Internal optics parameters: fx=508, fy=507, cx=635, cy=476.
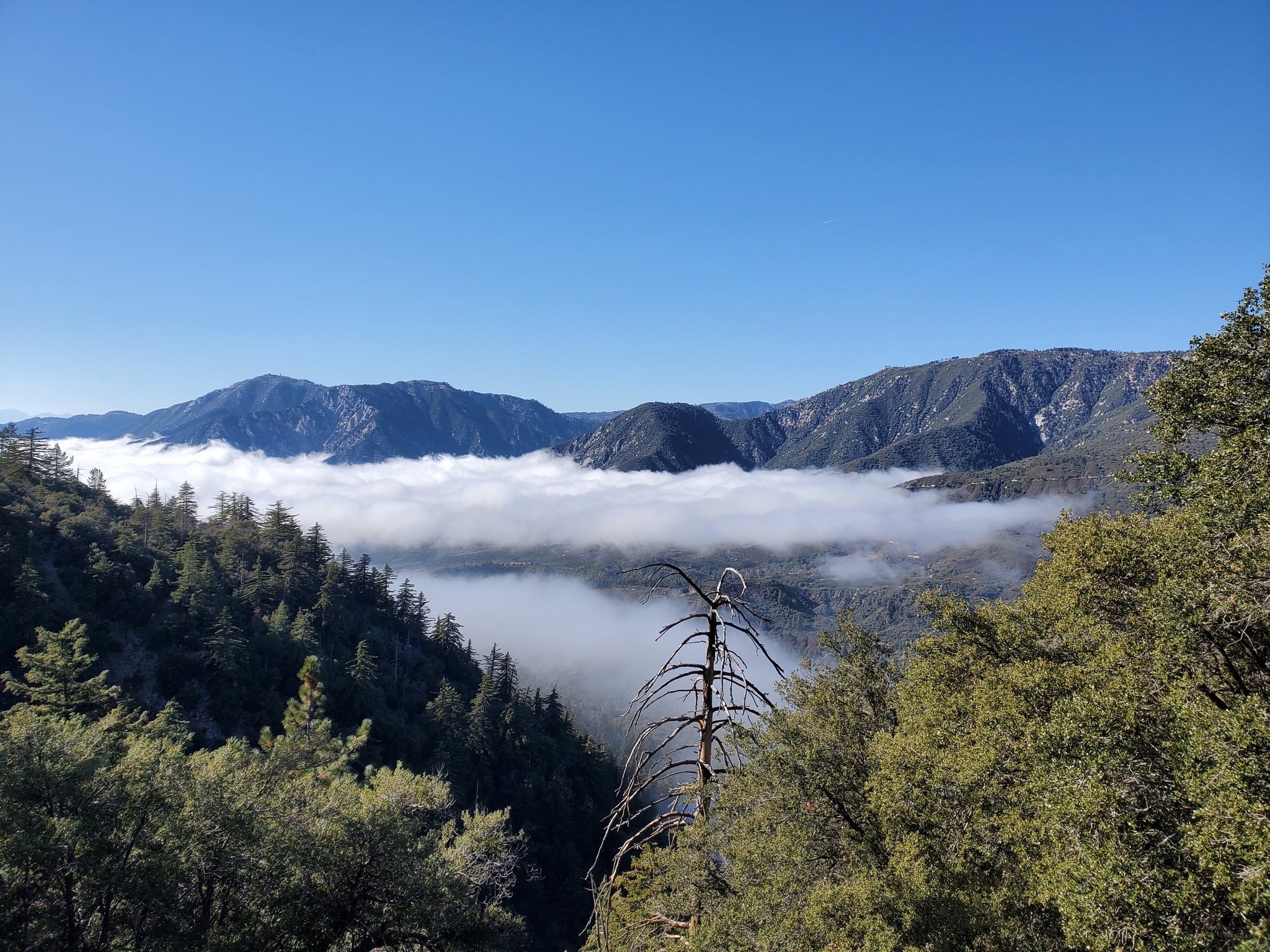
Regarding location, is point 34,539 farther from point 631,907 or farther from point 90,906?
point 631,907

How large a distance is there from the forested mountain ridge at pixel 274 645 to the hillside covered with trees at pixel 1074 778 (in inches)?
2168

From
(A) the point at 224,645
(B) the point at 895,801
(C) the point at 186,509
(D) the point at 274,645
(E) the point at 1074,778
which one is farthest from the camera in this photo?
(C) the point at 186,509

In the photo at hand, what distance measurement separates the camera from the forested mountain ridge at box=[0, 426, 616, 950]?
249 ft

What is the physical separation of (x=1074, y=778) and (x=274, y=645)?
110m

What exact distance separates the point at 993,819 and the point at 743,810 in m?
6.11

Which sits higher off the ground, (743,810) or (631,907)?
(743,810)

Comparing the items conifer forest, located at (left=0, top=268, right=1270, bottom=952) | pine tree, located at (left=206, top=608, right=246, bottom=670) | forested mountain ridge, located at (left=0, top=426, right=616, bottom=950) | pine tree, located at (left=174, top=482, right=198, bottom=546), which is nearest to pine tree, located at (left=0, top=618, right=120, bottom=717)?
conifer forest, located at (left=0, top=268, right=1270, bottom=952)

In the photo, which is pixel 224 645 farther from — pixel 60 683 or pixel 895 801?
pixel 895 801

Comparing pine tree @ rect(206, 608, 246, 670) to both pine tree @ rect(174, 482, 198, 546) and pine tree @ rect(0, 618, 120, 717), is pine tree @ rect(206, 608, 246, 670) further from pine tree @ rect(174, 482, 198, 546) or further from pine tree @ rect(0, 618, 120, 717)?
pine tree @ rect(174, 482, 198, 546)

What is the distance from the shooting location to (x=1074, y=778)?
9.01 metres

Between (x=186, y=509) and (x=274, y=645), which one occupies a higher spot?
(x=186, y=509)

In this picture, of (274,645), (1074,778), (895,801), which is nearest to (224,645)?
(274,645)

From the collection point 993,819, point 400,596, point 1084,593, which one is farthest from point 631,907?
point 400,596

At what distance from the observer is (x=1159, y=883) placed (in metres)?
7.52
